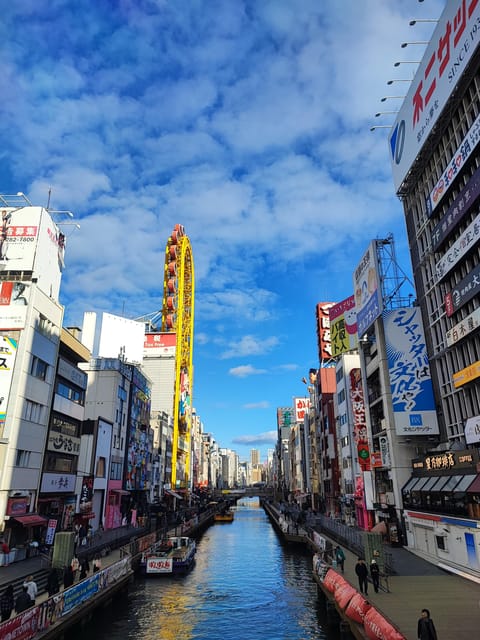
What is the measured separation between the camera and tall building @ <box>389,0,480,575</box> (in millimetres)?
35156

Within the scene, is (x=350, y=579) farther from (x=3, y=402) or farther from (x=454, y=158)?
(x=454, y=158)

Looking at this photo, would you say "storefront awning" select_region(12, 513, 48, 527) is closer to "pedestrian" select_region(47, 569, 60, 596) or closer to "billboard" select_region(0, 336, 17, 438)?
"billboard" select_region(0, 336, 17, 438)

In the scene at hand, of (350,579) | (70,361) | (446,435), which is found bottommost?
(350,579)

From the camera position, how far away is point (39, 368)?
140 feet

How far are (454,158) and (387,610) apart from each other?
34.9 meters

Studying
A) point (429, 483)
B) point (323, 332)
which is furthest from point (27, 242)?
point (323, 332)

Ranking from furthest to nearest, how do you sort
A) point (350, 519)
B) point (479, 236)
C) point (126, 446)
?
point (126, 446) < point (350, 519) < point (479, 236)

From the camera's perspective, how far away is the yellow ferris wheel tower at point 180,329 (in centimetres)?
11694

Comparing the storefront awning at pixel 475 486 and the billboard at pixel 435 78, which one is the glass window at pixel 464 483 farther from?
the billboard at pixel 435 78

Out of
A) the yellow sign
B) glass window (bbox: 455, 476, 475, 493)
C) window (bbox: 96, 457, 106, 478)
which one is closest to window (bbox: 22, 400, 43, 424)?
window (bbox: 96, 457, 106, 478)

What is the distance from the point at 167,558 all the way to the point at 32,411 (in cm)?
1730

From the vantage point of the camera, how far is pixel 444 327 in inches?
1750

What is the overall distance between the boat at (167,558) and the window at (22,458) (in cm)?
1309

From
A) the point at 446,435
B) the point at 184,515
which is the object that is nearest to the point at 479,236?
the point at 446,435
